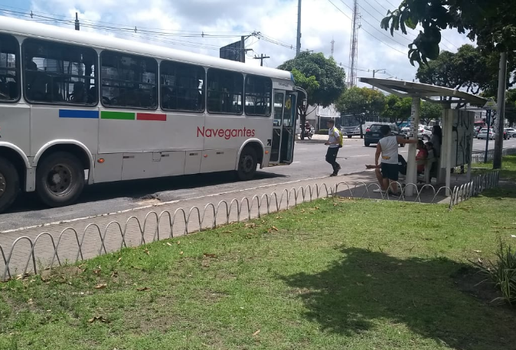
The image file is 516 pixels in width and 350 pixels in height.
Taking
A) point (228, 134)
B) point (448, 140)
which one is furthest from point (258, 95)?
point (448, 140)

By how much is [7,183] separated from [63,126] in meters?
1.46

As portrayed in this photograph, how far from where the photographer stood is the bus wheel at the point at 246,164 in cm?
1470

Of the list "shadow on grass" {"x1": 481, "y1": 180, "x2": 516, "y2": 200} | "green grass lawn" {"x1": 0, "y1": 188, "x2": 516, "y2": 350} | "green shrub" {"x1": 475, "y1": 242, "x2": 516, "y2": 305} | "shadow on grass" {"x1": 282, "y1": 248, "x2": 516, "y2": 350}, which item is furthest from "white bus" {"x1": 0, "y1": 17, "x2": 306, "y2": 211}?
"green shrub" {"x1": 475, "y1": 242, "x2": 516, "y2": 305}

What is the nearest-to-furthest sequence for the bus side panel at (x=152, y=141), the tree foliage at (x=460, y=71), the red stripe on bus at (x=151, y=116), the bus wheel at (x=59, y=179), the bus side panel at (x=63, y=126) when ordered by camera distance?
1. the bus side panel at (x=63, y=126)
2. the bus wheel at (x=59, y=179)
3. the bus side panel at (x=152, y=141)
4. the red stripe on bus at (x=151, y=116)
5. the tree foliage at (x=460, y=71)

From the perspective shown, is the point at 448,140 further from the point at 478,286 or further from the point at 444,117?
the point at 478,286

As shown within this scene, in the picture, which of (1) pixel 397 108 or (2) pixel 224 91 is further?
(1) pixel 397 108

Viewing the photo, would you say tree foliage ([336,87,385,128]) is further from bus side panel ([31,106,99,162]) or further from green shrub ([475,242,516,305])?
green shrub ([475,242,516,305])

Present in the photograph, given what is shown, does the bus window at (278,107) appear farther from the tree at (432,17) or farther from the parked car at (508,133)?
the parked car at (508,133)

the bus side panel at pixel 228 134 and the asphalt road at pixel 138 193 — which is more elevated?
the bus side panel at pixel 228 134

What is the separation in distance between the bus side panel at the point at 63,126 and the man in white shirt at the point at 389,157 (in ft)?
20.3

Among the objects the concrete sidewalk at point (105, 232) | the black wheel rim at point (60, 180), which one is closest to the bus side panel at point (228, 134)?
the concrete sidewalk at point (105, 232)

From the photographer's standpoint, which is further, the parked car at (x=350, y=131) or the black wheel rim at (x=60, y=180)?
the parked car at (x=350, y=131)

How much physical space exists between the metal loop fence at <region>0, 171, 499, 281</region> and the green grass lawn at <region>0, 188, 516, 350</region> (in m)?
0.40

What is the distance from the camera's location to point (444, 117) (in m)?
12.4
